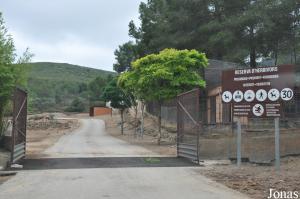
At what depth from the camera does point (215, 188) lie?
12.5m

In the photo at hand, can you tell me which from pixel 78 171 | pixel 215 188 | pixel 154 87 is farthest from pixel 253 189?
pixel 154 87

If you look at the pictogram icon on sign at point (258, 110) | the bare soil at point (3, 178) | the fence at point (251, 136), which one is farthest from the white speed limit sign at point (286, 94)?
the bare soil at point (3, 178)

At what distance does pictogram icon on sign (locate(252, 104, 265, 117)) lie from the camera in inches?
666

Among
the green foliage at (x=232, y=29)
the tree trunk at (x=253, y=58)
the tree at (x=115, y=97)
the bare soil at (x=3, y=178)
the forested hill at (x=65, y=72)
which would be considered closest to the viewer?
the bare soil at (x=3, y=178)

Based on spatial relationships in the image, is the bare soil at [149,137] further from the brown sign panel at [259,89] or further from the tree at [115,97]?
the brown sign panel at [259,89]

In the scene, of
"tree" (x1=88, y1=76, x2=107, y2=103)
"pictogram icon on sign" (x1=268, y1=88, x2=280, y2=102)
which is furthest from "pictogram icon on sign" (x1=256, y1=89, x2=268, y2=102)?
"tree" (x1=88, y1=76, x2=107, y2=103)

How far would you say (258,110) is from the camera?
55.9 feet

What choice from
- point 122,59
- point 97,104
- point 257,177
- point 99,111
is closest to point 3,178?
point 257,177

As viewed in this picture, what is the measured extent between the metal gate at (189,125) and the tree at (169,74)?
994cm

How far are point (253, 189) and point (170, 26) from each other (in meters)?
36.1

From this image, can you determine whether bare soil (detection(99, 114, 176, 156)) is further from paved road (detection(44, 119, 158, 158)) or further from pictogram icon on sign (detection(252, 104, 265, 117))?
pictogram icon on sign (detection(252, 104, 265, 117))

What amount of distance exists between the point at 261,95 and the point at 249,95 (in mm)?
441

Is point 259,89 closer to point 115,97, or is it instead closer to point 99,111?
point 115,97

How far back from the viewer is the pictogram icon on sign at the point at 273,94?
54.4ft
